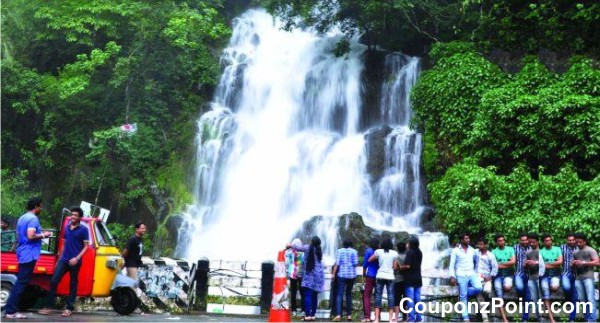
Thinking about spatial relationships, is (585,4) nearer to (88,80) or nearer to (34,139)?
(88,80)

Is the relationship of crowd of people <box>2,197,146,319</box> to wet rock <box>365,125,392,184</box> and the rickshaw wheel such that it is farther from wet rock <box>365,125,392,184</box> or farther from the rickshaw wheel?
wet rock <box>365,125,392,184</box>

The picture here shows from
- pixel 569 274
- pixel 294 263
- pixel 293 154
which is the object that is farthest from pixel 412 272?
pixel 293 154

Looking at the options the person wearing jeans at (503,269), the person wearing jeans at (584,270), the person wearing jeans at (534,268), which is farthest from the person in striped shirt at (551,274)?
the person wearing jeans at (503,269)

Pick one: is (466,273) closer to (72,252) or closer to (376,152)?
(72,252)

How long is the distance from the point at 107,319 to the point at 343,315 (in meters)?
4.78

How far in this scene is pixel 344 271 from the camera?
13336 millimetres

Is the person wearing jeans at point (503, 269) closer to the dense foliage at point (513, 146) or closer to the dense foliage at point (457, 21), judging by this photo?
the dense foliage at point (513, 146)

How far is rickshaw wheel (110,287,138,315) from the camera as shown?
1270cm

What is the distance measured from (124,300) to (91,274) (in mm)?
842

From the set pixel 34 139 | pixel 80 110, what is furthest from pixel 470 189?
pixel 34 139

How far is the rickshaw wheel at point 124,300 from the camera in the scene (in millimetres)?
12695

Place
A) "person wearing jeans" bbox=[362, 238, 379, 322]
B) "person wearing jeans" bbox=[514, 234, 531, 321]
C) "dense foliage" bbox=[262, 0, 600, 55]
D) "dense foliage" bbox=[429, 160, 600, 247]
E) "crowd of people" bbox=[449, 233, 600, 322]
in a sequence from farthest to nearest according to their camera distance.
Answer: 1. "dense foliage" bbox=[262, 0, 600, 55]
2. "dense foliage" bbox=[429, 160, 600, 247]
3. "person wearing jeans" bbox=[362, 238, 379, 322]
4. "person wearing jeans" bbox=[514, 234, 531, 321]
5. "crowd of people" bbox=[449, 233, 600, 322]

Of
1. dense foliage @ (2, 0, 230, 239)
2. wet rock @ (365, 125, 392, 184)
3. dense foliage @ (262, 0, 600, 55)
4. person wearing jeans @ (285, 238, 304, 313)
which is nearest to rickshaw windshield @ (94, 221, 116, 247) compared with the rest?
person wearing jeans @ (285, 238, 304, 313)

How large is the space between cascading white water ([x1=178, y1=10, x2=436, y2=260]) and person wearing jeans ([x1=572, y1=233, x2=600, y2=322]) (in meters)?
9.94
